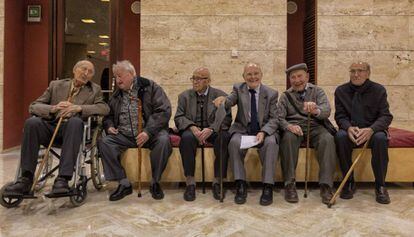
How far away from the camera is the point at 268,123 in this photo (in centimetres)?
280

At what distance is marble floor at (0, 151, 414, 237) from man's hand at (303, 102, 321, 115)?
725 mm

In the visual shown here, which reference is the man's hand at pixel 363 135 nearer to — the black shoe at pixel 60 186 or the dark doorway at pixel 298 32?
the black shoe at pixel 60 186

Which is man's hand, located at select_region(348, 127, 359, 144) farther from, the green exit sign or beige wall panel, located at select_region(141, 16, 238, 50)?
the green exit sign

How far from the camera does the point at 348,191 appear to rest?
272 centimetres

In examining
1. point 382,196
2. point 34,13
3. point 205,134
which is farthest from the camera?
point 34,13

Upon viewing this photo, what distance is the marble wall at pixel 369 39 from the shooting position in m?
4.64

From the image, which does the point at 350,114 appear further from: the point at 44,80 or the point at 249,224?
the point at 44,80

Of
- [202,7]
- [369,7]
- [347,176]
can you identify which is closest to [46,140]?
[347,176]

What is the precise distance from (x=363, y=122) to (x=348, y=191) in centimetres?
61

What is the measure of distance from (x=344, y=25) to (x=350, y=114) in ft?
7.59

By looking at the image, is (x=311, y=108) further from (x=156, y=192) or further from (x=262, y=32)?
(x=262, y=32)

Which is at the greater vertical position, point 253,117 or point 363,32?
point 363,32

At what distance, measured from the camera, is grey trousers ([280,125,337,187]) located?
269cm

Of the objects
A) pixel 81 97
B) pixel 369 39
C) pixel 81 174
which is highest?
pixel 369 39
